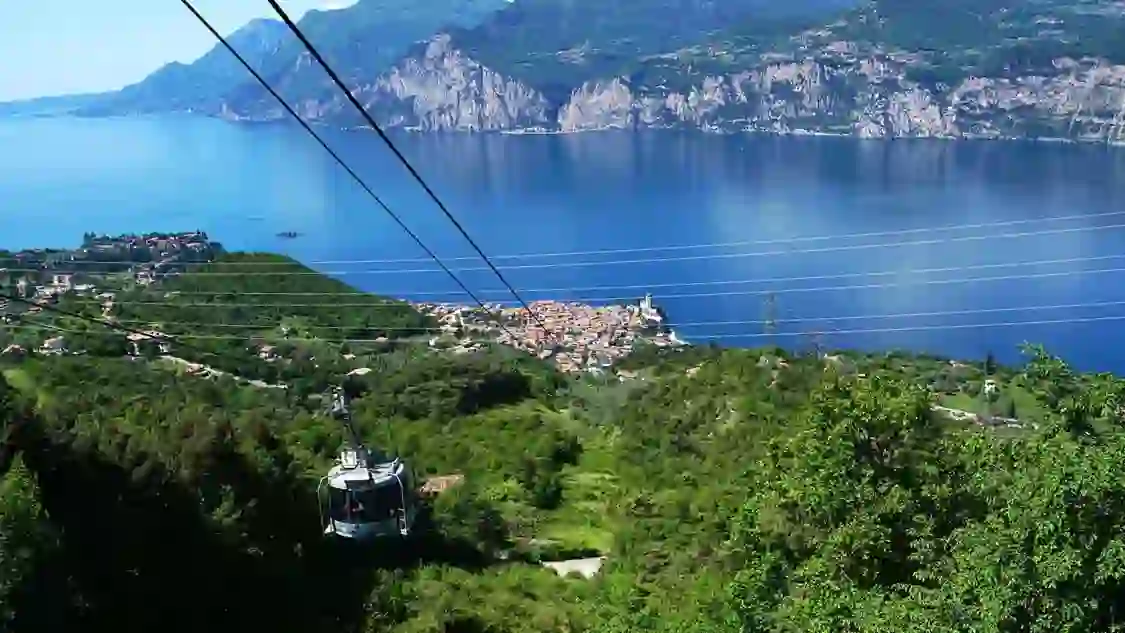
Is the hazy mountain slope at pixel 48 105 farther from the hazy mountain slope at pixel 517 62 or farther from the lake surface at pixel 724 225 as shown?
the lake surface at pixel 724 225

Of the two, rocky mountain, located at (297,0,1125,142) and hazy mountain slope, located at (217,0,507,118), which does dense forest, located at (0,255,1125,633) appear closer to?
rocky mountain, located at (297,0,1125,142)

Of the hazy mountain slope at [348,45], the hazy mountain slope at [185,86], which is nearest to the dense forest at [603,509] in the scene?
the hazy mountain slope at [348,45]

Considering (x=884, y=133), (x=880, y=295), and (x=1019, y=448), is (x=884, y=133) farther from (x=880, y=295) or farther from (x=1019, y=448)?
(x=1019, y=448)

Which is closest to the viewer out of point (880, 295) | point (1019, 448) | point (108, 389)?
point (1019, 448)

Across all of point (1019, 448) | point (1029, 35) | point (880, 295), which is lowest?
point (880, 295)

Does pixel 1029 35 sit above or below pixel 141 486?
above

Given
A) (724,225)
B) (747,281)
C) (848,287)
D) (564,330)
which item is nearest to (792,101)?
(724,225)

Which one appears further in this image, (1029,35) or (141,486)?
(1029,35)

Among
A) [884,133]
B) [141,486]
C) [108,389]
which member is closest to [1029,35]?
[884,133]
